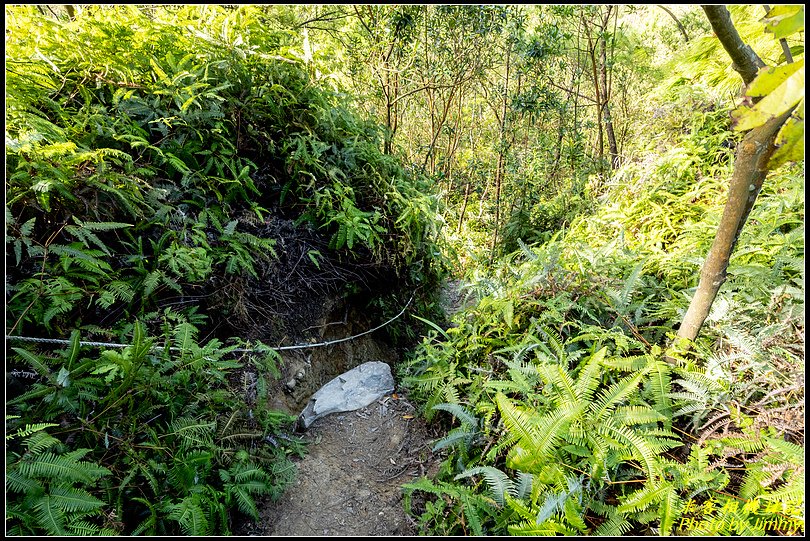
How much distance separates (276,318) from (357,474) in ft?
4.90

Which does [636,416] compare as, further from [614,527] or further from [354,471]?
[354,471]

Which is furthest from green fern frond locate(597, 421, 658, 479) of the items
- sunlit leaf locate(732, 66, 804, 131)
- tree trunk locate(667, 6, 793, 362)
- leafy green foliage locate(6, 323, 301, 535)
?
leafy green foliage locate(6, 323, 301, 535)

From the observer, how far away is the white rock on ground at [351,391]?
136 inches

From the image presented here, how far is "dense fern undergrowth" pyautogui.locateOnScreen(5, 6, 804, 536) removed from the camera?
197cm

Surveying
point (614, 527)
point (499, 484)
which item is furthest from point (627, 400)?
point (499, 484)

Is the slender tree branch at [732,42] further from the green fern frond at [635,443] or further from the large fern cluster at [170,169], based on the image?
the large fern cluster at [170,169]

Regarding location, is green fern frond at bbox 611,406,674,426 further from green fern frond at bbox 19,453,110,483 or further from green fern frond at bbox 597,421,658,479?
green fern frond at bbox 19,453,110,483

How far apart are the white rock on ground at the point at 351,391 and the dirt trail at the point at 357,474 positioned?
68 mm

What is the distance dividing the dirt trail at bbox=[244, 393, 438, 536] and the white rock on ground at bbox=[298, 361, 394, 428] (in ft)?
0.22

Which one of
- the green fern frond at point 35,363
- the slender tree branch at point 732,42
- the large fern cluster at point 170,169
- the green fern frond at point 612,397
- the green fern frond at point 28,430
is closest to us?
the slender tree branch at point 732,42

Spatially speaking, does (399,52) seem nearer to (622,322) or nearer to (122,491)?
(622,322)

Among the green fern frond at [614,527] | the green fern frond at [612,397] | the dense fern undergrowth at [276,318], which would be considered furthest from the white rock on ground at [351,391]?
the green fern frond at [614,527]

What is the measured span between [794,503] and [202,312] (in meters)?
3.61

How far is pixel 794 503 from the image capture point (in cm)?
167
